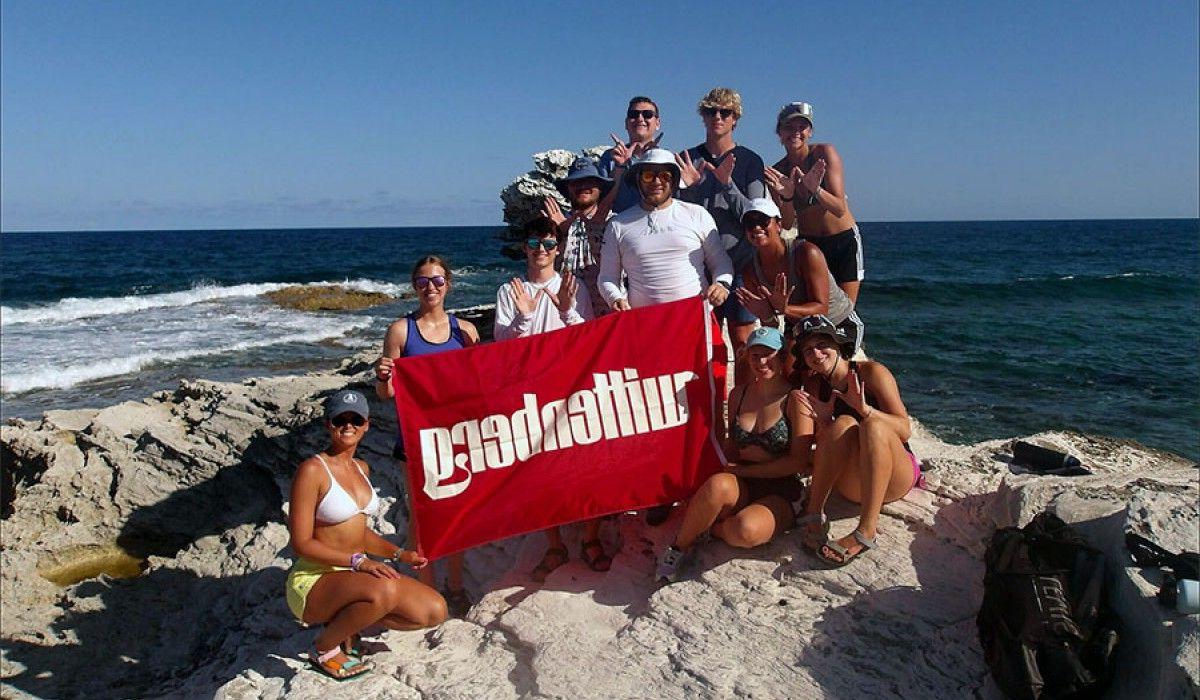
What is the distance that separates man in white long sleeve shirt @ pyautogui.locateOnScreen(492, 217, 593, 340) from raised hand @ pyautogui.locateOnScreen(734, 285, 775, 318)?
1082mm

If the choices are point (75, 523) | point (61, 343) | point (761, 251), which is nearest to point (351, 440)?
point (761, 251)

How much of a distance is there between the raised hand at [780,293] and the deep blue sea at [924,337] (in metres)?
7.44

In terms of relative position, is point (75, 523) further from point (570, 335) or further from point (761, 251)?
point (761, 251)

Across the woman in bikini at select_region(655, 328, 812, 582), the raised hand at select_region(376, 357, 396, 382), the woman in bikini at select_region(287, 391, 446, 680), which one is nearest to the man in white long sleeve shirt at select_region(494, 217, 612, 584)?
the woman in bikini at select_region(655, 328, 812, 582)

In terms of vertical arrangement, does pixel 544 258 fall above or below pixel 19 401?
above

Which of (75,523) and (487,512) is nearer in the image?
(487,512)

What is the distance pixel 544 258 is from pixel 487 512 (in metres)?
1.67

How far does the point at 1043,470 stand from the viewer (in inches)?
233

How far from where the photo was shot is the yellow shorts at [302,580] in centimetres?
418

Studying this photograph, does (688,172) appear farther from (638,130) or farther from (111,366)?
(111,366)

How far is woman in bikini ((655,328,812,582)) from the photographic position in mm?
4441

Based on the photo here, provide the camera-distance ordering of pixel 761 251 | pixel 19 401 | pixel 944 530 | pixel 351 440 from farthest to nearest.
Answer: pixel 19 401 < pixel 761 251 < pixel 944 530 < pixel 351 440

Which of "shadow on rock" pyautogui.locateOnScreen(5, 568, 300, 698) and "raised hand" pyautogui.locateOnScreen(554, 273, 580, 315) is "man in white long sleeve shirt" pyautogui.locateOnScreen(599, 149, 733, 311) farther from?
"shadow on rock" pyautogui.locateOnScreen(5, 568, 300, 698)

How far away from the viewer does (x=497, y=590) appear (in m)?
5.10
